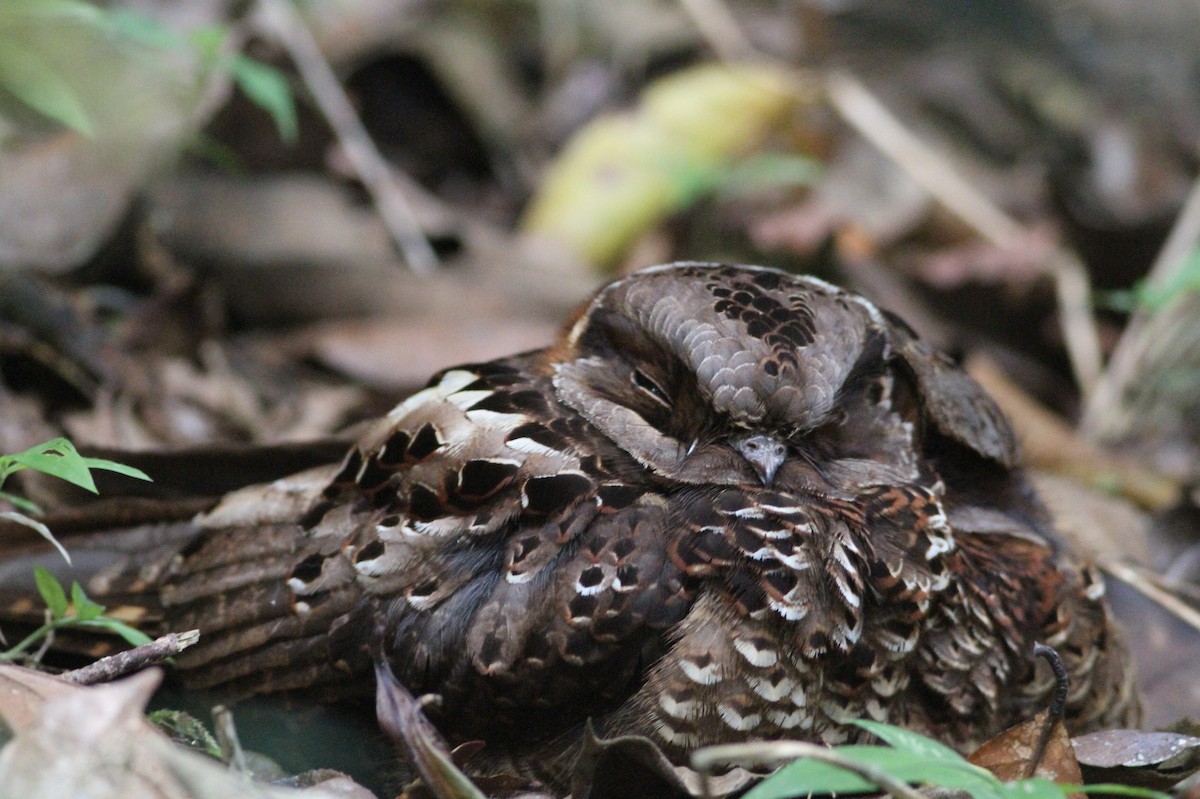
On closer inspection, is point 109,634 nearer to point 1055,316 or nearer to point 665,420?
point 665,420

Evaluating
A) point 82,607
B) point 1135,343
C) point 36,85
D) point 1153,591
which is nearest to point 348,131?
point 36,85

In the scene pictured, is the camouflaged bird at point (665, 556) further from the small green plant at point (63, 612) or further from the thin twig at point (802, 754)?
the thin twig at point (802, 754)

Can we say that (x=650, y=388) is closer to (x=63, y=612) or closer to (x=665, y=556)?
(x=665, y=556)

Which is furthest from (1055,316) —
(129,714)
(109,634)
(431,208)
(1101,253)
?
(129,714)

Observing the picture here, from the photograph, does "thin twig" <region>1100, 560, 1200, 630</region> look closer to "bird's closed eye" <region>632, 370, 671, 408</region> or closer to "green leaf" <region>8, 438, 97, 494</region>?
"bird's closed eye" <region>632, 370, 671, 408</region>

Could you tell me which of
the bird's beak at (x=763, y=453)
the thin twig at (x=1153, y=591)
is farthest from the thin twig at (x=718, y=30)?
the bird's beak at (x=763, y=453)

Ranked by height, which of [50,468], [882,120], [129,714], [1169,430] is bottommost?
[1169,430]

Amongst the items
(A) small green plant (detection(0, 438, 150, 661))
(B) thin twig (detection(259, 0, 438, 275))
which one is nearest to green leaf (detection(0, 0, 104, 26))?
(A) small green plant (detection(0, 438, 150, 661))
